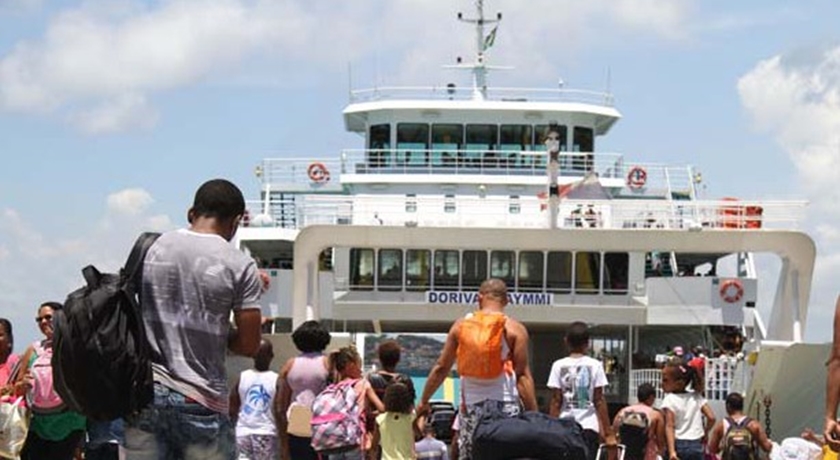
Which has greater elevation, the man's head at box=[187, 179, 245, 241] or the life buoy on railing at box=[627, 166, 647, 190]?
the man's head at box=[187, 179, 245, 241]

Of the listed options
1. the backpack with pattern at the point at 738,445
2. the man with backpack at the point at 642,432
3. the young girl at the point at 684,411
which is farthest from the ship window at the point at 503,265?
the man with backpack at the point at 642,432

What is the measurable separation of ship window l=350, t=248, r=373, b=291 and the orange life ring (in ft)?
19.3

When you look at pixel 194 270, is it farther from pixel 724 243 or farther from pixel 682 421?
pixel 724 243

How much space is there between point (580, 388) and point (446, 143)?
19569 mm

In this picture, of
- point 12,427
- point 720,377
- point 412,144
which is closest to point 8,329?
point 12,427

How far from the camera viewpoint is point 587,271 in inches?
1021

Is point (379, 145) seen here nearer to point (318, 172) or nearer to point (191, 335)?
point (318, 172)

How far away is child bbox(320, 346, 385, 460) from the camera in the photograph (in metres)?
9.87

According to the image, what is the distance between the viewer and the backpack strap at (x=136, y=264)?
5.95m

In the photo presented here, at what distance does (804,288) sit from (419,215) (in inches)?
252

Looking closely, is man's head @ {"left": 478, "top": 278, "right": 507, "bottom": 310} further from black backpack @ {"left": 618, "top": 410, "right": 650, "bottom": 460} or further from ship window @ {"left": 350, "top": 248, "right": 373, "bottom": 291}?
ship window @ {"left": 350, "top": 248, "right": 373, "bottom": 291}

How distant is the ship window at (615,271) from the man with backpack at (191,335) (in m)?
20.2

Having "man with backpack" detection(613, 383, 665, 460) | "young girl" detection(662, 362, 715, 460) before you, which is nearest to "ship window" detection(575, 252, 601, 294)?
"young girl" detection(662, 362, 715, 460)

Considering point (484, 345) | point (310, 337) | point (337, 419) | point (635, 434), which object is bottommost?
point (635, 434)
